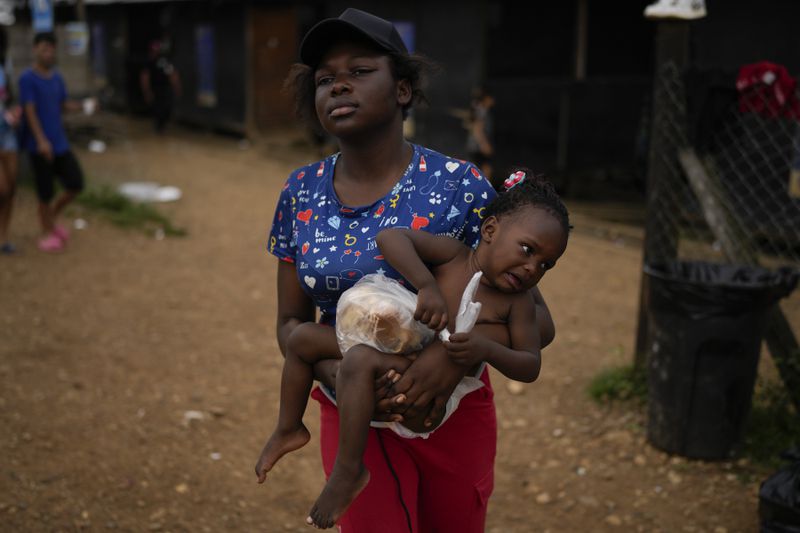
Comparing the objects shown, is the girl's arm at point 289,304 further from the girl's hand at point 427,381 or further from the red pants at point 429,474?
the girl's hand at point 427,381

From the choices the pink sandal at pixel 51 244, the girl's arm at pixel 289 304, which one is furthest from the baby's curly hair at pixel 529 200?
the pink sandal at pixel 51 244

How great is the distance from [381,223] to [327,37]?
52 centimetres

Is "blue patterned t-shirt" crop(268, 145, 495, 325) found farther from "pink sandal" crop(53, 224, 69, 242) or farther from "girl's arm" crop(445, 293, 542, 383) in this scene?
"pink sandal" crop(53, 224, 69, 242)

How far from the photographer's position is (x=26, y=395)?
5184 mm

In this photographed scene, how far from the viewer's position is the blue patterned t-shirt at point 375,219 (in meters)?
2.26

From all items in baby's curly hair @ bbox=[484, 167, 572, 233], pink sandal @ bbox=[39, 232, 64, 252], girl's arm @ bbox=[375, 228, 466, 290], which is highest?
baby's curly hair @ bbox=[484, 167, 572, 233]

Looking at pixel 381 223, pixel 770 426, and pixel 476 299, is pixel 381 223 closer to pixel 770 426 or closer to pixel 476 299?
pixel 476 299

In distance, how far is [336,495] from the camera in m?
2.13

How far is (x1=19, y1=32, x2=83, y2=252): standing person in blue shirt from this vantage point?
7.82 metres

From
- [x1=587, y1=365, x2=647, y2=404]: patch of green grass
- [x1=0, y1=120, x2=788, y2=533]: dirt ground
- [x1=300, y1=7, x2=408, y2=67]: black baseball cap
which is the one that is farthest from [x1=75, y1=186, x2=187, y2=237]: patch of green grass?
[x1=300, y1=7, x2=408, y2=67]: black baseball cap

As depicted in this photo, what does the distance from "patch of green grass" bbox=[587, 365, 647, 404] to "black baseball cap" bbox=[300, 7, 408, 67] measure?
140 inches

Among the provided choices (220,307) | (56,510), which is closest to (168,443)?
(56,510)

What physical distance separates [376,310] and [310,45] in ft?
2.54

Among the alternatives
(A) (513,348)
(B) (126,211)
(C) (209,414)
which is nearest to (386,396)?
(A) (513,348)
